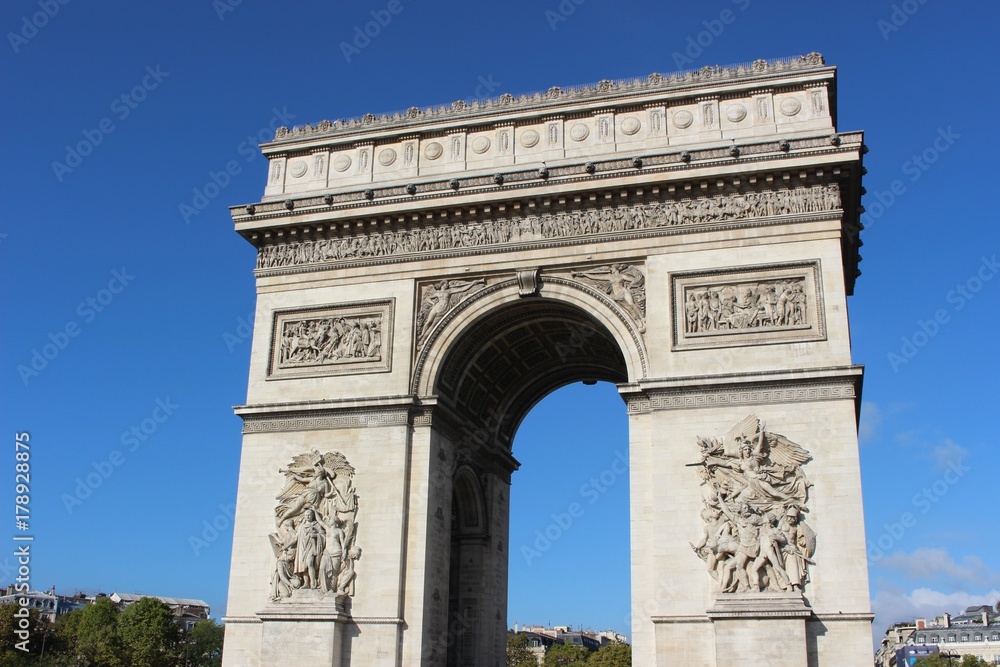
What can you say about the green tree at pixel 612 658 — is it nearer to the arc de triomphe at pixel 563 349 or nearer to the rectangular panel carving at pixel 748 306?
the arc de triomphe at pixel 563 349

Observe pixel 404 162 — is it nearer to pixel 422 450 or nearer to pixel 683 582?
pixel 422 450

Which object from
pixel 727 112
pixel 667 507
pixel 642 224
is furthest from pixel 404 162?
pixel 667 507

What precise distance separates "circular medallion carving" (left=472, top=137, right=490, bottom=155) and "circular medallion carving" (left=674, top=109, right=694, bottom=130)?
4246 millimetres

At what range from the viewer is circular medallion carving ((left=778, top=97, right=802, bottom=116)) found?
20.7 m

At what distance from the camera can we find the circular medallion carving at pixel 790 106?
20.7 meters

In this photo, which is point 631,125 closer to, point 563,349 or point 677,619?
point 563,349

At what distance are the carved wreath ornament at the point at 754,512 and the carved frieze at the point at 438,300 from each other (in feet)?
19.8

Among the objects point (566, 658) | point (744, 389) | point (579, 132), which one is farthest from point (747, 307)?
point (566, 658)

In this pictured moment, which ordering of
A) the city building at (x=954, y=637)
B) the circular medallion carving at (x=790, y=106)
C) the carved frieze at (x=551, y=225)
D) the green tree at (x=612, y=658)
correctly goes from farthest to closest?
the city building at (x=954, y=637), the green tree at (x=612, y=658), the circular medallion carving at (x=790, y=106), the carved frieze at (x=551, y=225)

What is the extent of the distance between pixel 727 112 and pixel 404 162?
734cm

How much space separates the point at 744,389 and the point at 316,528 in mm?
8977

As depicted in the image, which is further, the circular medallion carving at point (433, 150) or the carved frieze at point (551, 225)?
the circular medallion carving at point (433, 150)

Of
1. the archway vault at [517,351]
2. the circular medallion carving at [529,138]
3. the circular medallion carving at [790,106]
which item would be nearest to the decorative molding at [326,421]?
the archway vault at [517,351]

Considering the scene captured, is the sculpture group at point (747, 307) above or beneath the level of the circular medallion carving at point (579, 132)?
beneath
